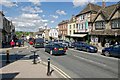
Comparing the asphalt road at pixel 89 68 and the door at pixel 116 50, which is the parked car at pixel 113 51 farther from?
the asphalt road at pixel 89 68

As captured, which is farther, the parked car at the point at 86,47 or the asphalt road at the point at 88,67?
the parked car at the point at 86,47

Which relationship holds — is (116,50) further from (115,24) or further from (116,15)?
(116,15)

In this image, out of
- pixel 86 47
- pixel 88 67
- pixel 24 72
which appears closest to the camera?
pixel 24 72

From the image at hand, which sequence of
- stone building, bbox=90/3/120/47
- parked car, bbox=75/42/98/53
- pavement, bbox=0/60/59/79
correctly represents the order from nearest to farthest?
1. pavement, bbox=0/60/59/79
2. parked car, bbox=75/42/98/53
3. stone building, bbox=90/3/120/47

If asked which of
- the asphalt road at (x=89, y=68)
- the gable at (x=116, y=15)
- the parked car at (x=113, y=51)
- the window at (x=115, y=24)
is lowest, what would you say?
the asphalt road at (x=89, y=68)

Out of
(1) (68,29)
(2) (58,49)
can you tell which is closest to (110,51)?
(2) (58,49)

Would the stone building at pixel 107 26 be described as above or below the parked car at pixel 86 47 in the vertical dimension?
above

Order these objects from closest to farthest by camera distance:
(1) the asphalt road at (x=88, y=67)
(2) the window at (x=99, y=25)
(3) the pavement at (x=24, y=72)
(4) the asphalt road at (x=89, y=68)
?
(3) the pavement at (x=24, y=72)
(4) the asphalt road at (x=89, y=68)
(1) the asphalt road at (x=88, y=67)
(2) the window at (x=99, y=25)

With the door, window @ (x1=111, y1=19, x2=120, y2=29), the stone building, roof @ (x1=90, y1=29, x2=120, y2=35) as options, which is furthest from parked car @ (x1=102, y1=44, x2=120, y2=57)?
window @ (x1=111, y1=19, x2=120, y2=29)

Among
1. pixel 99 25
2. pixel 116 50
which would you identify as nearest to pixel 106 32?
pixel 99 25

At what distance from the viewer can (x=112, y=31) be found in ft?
117

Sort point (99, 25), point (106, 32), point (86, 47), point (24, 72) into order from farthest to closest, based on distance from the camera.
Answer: point (99, 25), point (106, 32), point (86, 47), point (24, 72)

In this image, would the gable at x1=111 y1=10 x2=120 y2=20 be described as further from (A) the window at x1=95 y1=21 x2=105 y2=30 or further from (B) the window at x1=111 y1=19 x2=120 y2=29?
(A) the window at x1=95 y1=21 x2=105 y2=30

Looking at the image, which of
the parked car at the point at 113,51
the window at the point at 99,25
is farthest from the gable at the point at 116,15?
the parked car at the point at 113,51
